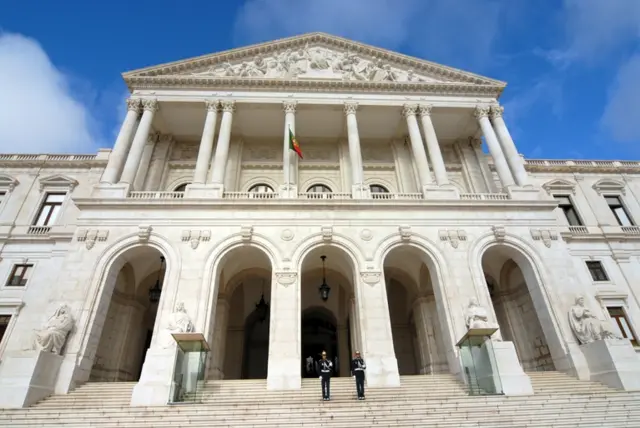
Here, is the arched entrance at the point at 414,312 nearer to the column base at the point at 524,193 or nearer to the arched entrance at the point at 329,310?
the arched entrance at the point at 329,310

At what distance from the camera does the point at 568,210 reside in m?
24.0

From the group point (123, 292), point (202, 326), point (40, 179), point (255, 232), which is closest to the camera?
point (202, 326)

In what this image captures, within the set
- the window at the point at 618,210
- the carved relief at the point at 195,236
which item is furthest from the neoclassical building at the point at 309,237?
→ the window at the point at 618,210

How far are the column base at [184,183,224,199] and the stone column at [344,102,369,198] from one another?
6700 mm

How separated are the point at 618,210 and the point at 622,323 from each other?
858 cm

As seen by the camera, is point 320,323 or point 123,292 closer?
point 123,292

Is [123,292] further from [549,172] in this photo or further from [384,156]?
[549,172]

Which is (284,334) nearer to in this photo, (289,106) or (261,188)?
(261,188)

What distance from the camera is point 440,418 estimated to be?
9.63m

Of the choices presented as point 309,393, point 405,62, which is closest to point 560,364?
point 309,393

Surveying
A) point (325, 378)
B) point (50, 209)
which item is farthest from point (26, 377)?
point (50, 209)

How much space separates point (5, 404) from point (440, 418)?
12.7 metres

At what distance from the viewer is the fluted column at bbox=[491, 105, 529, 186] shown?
19.8m

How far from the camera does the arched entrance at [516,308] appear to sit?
18359 millimetres
